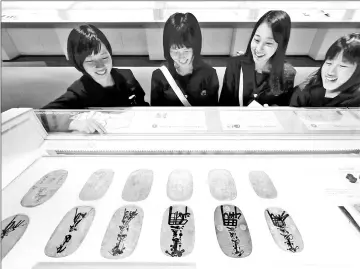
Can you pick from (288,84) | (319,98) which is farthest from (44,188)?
(319,98)

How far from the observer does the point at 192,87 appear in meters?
1.34

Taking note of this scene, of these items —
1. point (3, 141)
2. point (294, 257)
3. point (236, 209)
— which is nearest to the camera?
point (294, 257)

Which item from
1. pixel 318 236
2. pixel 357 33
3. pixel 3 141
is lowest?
pixel 318 236

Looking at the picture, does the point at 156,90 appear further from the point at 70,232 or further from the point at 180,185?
the point at 70,232

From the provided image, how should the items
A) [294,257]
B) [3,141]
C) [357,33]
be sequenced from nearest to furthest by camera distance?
1. [294,257]
2. [3,141]
3. [357,33]

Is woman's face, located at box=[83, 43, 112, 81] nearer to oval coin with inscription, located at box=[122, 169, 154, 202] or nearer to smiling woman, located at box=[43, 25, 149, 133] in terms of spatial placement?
smiling woman, located at box=[43, 25, 149, 133]

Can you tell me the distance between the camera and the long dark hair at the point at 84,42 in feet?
3.40

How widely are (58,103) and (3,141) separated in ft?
1.14

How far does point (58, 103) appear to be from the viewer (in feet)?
4.06

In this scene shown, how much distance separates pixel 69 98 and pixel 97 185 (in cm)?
58

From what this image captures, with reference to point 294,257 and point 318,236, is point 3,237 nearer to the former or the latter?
point 294,257

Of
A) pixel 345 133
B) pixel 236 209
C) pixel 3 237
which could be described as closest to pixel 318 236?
pixel 236 209

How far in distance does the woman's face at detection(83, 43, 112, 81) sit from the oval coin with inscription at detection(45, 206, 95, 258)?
666mm

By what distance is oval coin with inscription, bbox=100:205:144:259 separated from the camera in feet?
2.28
